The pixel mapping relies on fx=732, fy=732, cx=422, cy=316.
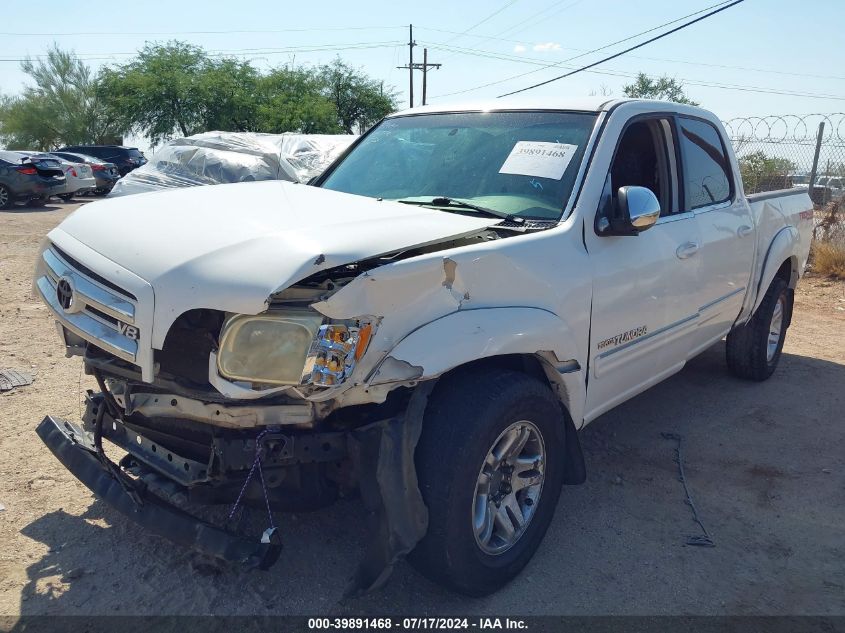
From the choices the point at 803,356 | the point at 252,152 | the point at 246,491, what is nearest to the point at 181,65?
the point at 252,152

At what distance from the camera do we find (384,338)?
8.24ft

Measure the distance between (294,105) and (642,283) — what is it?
101 ft

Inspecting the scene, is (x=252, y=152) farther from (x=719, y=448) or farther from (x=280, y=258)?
(x=280, y=258)

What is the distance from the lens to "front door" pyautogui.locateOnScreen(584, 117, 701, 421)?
3.45m

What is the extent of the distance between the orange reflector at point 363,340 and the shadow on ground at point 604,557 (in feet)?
3.74

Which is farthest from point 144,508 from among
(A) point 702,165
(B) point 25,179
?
(B) point 25,179

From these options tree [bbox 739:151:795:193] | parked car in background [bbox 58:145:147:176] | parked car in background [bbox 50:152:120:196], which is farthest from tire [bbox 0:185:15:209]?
tree [bbox 739:151:795:193]

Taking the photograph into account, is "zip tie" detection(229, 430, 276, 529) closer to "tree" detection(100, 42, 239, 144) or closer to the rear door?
the rear door

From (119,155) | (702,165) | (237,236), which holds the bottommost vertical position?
(119,155)

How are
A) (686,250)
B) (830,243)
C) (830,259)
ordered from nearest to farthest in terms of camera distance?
1. (686,250)
2. (830,259)
3. (830,243)

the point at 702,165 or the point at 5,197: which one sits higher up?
the point at 702,165

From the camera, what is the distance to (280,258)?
2445 mm

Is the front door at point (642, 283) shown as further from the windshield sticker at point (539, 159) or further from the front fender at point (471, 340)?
the front fender at point (471, 340)

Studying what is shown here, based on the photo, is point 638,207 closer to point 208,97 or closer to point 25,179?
point 25,179
